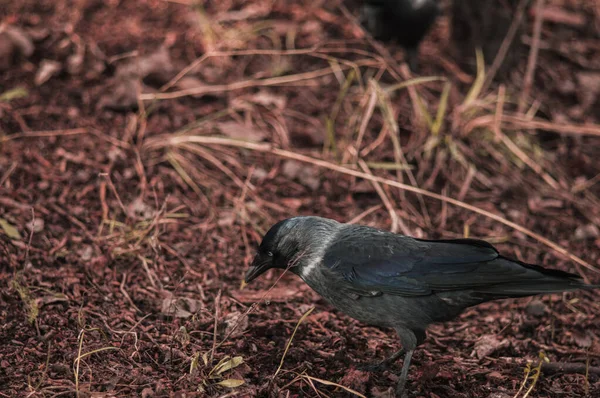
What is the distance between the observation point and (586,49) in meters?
7.70

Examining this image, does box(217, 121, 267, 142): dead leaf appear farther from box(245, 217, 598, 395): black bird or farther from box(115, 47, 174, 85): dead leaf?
box(245, 217, 598, 395): black bird

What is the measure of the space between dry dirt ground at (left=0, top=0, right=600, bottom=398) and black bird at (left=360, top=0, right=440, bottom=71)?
9.2 inches

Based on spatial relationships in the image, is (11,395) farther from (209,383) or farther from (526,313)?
(526,313)

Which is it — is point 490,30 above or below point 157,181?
above

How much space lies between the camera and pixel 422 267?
365 cm

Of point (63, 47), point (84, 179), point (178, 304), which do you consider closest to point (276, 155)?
point (84, 179)

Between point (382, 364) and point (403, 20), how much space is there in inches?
144

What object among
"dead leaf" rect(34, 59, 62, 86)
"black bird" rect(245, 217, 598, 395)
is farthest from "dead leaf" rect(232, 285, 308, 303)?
"dead leaf" rect(34, 59, 62, 86)

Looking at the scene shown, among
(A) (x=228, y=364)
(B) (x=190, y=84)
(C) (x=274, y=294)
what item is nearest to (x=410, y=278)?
(A) (x=228, y=364)

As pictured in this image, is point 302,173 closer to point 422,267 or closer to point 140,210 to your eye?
point 140,210

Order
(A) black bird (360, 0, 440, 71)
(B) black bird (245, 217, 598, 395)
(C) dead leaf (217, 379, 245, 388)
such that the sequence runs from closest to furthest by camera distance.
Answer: (C) dead leaf (217, 379, 245, 388), (B) black bird (245, 217, 598, 395), (A) black bird (360, 0, 440, 71)

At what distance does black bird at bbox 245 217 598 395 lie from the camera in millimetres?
3533

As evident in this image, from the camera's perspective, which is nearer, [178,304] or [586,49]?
[178,304]

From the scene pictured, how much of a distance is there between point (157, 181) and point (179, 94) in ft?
2.93
